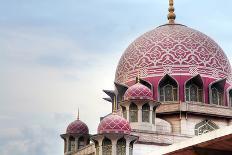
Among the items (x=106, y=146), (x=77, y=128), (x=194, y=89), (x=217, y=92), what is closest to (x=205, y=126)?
(x=194, y=89)

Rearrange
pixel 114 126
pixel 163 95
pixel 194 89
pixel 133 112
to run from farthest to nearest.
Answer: pixel 194 89 < pixel 163 95 < pixel 133 112 < pixel 114 126

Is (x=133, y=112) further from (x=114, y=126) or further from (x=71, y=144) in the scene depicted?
(x=71, y=144)

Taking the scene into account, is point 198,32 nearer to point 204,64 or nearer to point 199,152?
point 204,64

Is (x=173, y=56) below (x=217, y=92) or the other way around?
the other way around

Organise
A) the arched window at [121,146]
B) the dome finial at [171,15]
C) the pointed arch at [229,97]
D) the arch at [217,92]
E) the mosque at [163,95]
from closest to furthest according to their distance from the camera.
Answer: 1. the arched window at [121,146]
2. the mosque at [163,95]
3. the arch at [217,92]
4. the pointed arch at [229,97]
5. the dome finial at [171,15]

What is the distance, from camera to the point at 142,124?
22.2 metres

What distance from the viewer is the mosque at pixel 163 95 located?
21109 millimetres

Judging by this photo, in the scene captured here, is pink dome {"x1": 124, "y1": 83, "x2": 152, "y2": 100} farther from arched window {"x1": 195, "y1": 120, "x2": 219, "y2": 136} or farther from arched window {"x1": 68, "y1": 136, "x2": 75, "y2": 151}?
arched window {"x1": 68, "y1": 136, "x2": 75, "y2": 151}

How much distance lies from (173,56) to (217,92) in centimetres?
312

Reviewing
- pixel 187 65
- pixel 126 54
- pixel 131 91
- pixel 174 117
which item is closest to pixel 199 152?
pixel 131 91

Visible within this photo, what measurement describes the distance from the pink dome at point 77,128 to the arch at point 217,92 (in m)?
7.46

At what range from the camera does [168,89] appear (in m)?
25.8

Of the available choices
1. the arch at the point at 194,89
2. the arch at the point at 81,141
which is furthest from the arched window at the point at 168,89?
the arch at the point at 81,141

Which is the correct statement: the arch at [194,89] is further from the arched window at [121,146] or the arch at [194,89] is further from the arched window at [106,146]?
the arched window at [106,146]
